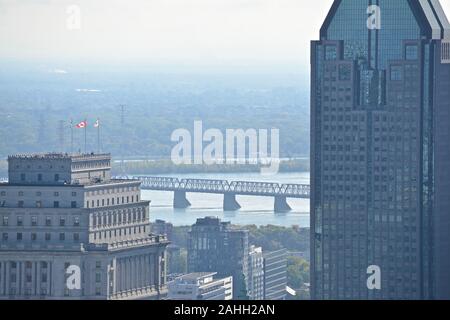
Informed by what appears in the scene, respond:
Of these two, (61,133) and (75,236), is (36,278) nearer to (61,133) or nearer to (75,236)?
(75,236)

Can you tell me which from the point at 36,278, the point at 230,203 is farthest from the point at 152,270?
the point at 230,203

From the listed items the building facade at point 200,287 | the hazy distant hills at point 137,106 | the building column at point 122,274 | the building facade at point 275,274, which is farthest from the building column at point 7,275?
the hazy distant hills at point 137,106

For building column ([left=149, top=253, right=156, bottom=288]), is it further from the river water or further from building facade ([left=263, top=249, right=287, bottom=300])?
the river water

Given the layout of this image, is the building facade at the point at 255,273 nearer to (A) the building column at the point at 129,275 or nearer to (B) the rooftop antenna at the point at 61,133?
(A) the building column at the point at 129,275

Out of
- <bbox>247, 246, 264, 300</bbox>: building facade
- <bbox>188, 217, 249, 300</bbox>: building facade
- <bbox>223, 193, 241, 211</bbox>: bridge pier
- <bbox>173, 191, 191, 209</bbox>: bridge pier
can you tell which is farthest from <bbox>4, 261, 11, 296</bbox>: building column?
<bbox>223, 193, 241, 211</bbox>: bridge pier
